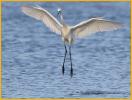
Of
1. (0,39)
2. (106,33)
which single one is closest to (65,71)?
(0,39)

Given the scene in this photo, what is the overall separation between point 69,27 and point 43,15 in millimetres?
519

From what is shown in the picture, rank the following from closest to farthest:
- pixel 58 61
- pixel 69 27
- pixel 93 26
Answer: pixel 93 26
pixel 69 27
pixel 58 61

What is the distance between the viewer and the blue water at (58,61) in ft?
35.9

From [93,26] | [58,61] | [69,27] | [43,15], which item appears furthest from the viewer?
[58,61]

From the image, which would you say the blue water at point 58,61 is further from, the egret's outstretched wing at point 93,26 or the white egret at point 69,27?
the egret's outstretched wing at point 93,26

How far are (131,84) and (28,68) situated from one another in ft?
7.18

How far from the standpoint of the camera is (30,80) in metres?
11.6

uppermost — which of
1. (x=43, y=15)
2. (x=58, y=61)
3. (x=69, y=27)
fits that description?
(x=43, y=15)

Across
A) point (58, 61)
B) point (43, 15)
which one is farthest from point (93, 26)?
point (58, 61)

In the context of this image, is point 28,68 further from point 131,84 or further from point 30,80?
point 131,84

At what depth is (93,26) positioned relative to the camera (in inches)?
454

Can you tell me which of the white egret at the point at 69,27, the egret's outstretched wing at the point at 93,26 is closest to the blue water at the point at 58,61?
the white egret at the point at 69,27

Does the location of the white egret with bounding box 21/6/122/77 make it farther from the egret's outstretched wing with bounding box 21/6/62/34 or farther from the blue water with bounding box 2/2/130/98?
the blue water with bounding box 2/2/130/98

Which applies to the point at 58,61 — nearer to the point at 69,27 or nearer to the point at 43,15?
the point at 69,27
